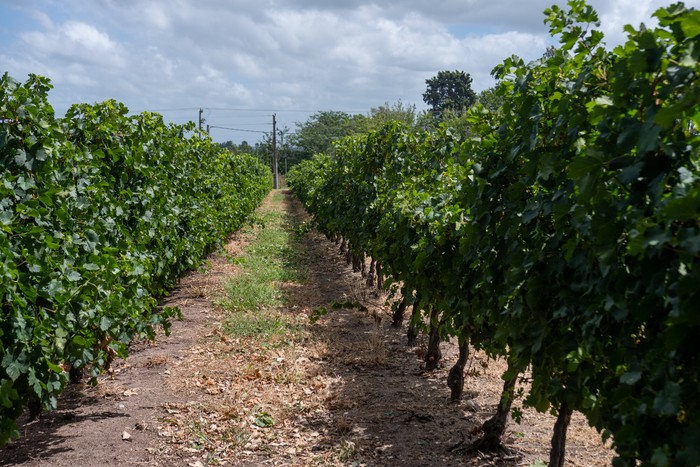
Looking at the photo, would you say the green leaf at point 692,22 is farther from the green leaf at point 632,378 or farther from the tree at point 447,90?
the tree at point 447,90

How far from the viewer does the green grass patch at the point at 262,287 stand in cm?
944

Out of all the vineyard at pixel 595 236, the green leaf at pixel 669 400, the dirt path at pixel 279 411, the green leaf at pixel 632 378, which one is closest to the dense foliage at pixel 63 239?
the dirt path at pixel 279 411

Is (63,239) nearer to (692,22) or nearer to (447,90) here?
(692,22)

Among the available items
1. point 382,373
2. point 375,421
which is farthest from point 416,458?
point 382,373

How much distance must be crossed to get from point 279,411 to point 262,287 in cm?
586

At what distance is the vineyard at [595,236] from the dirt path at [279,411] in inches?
29.4

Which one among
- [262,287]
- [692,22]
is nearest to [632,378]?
[692,22]

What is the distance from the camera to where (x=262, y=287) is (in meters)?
12.3

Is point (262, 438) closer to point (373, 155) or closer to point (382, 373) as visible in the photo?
point (382, 373)

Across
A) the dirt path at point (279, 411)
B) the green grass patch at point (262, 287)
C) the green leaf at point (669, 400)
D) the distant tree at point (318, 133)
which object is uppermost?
the distant tree at point (318, 133)

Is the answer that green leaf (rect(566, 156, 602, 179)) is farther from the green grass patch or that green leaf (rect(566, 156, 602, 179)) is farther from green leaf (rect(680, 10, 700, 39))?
the green grass patch

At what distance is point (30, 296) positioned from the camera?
14.1 feet

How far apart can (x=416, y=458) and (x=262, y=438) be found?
1.47 m

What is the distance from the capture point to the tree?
269 ft
